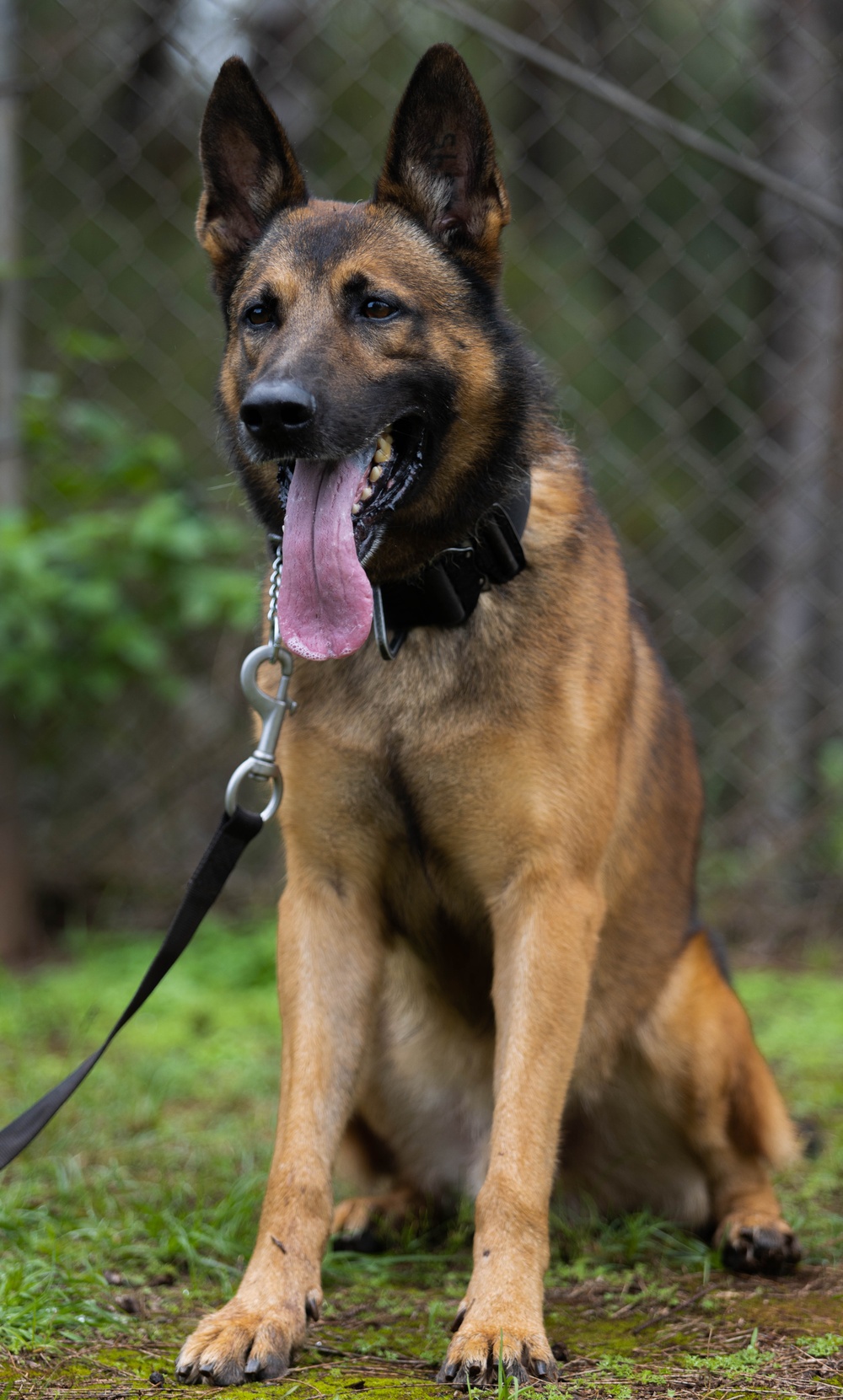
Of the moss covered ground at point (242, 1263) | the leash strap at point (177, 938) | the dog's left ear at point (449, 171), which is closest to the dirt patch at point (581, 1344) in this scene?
the moss covered ground at point (242, 1263)

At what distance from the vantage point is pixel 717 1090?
2.65m

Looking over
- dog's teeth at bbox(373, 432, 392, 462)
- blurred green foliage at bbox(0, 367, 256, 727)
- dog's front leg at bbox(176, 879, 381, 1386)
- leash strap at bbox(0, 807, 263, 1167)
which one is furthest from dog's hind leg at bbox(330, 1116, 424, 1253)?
blurred green foliage at bbox(0, 367, 256, 727)

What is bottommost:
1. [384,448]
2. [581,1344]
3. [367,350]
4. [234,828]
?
[581,1344]

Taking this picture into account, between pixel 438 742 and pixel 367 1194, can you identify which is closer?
pixel 438 742

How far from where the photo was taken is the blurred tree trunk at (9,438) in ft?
15.2

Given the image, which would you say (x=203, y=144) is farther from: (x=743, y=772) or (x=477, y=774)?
(x=743, y=772)

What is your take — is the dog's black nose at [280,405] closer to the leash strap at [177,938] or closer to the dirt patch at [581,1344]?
the leash strap at [177,938]

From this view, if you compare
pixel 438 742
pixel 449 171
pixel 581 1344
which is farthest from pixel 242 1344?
pixel 449 171

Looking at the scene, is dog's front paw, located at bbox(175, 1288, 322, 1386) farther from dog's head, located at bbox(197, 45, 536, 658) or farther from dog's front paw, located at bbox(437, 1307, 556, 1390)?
dog's head, located at bbox(197, 45, 536, 658)

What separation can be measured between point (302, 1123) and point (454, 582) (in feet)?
3.29

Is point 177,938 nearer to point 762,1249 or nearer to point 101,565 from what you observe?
point 762,1249

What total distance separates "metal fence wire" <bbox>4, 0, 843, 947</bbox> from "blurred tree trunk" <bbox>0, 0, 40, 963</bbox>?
0.32 feet

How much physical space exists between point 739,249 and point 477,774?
380 cm

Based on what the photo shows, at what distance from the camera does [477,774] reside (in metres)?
2.21
